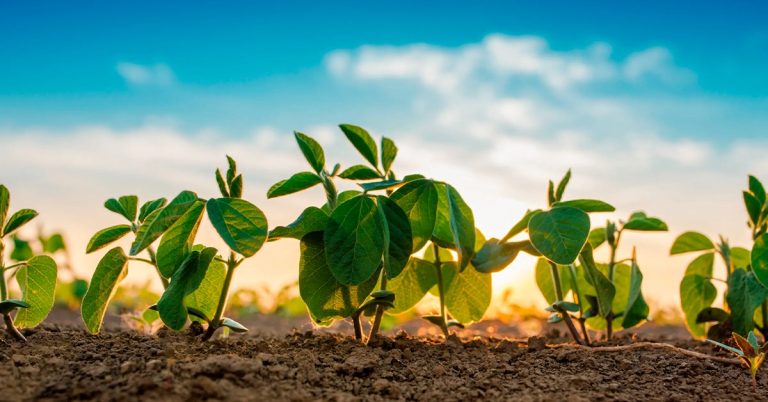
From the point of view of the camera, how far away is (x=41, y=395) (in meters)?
1.81

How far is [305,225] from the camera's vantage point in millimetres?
2244

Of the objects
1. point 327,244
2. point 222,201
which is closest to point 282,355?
point 327,244

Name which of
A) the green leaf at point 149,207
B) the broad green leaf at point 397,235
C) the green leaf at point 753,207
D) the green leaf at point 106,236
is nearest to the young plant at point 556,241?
the broad green leaf at point 397,235

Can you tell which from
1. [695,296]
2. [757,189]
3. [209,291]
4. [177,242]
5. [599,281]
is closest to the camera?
[177,242]

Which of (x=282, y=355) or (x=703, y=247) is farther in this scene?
(x=703, y=247)

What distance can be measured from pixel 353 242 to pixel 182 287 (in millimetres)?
542

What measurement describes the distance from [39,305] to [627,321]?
2.23 meters

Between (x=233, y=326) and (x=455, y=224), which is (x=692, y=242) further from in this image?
(x=233, y=326)

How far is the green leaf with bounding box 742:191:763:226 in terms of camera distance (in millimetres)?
2771

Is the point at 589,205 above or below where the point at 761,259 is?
above

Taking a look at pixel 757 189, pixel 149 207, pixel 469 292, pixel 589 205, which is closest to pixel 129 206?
pixel 149 207

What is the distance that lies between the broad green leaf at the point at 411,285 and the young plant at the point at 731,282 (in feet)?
3.78

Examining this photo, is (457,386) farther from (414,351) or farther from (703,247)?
(703,247)

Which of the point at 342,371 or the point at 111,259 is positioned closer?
the point at 342,371
